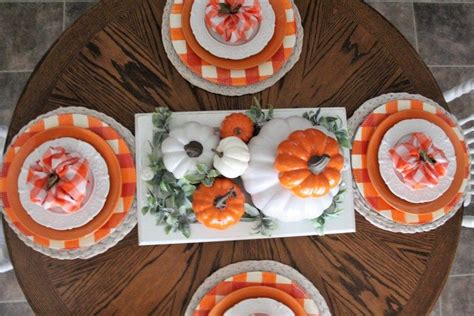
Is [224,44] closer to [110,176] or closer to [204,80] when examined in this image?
[204,80]

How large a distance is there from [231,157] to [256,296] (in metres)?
0.40

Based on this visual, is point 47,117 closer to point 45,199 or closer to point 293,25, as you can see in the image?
point 45,199

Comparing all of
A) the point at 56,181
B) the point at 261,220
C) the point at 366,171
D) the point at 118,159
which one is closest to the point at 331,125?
the point at 366,171

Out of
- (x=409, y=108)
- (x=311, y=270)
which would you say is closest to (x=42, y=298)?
(x=311, y=270)

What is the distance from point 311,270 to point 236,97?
0.49 metres

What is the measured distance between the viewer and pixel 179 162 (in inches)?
40.6

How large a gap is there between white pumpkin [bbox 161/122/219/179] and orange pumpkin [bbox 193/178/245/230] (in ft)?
0.17

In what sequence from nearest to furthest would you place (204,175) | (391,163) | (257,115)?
1. (204,175)
2. (257,115)
3. (391,163)

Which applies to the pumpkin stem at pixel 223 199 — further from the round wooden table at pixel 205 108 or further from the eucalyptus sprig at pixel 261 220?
the round wooden table at pixel 205 108

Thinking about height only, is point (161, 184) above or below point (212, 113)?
below

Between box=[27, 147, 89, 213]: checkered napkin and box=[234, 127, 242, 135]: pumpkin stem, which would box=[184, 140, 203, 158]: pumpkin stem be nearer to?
box=[234, 127, 242, 135]: pumpkin stem

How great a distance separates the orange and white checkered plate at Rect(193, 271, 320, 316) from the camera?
117 cm

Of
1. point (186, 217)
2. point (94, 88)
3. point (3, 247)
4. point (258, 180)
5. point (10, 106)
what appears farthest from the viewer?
point (10, 106)

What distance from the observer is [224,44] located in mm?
1229
